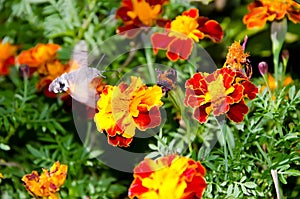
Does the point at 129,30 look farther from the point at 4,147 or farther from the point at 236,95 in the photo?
the point at 236,95

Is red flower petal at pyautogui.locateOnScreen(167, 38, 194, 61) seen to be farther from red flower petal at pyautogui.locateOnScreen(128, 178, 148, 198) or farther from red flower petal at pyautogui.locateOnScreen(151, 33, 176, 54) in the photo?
red flower petal at pyautogui.locateOnScreen(128, 178, 148, 198)

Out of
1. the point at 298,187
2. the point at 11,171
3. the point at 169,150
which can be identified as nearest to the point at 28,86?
the point at 11,171

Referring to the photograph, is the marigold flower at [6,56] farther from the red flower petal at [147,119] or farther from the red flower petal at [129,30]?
the red flower petal at [147,119]

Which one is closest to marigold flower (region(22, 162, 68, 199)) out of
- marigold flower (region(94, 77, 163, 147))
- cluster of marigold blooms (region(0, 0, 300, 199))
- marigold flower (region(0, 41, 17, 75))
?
cluster of marigold blooms (region(0, 0, 300, 199))

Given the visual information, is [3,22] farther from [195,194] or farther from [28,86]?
[195,194]

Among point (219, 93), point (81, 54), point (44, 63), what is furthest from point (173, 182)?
point (44, 63)

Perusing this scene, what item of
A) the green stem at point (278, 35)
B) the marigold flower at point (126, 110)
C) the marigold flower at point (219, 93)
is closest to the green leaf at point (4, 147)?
the marigold flower at point (126, 110)
